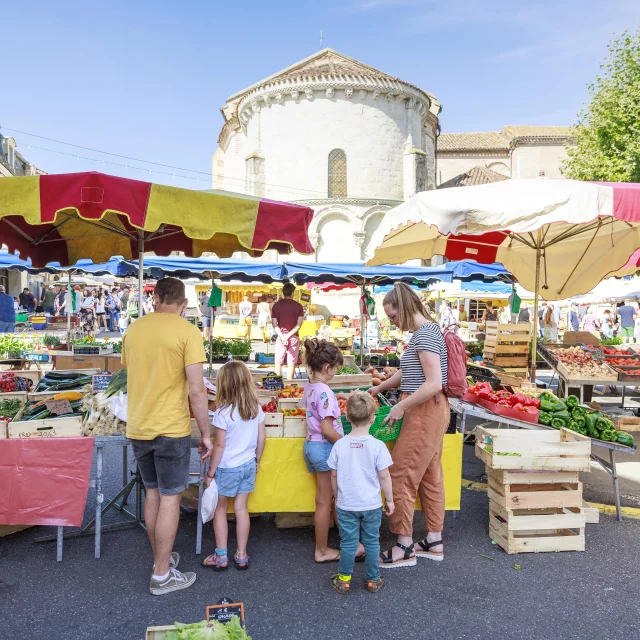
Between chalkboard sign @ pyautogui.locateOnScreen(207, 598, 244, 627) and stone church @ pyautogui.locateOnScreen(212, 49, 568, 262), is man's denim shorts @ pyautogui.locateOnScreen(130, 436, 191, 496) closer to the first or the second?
chalkboard sign @ pyautogui.locateOnScreen(207, 598, 244, 627)

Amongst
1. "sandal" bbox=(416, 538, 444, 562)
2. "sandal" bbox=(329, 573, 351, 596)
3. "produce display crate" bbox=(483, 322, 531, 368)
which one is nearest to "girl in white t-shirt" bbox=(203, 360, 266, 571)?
"sandal" bbox=(329, 573, 351, 596)

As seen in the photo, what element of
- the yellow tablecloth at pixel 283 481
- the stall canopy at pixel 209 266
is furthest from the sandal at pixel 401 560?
the stall canopy at pixel 209 266

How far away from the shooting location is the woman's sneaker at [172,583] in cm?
342

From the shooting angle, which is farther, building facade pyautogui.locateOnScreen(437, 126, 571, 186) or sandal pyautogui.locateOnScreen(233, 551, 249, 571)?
building facade pyautogui.locateOnScreen(437, 126, 571, 186)

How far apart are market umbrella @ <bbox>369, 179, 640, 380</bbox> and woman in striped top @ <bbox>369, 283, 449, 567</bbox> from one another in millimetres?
1195

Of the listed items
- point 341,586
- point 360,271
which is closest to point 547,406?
point 341,586

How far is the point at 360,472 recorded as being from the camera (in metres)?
3.40

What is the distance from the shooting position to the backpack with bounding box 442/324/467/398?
396cm

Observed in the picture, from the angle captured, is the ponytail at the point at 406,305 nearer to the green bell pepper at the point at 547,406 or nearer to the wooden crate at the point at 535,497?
the wooden crate at the point at 535,497

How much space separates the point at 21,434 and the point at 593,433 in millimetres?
4597

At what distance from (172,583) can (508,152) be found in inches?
2302

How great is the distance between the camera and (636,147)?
19.1 m

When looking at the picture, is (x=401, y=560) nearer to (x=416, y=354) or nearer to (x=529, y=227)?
(x=416, y=354)

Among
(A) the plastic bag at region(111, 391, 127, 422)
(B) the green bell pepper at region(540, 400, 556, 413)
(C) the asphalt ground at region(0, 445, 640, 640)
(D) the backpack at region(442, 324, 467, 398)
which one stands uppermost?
(D) the backpack at region(442, 324, 467, 398)
